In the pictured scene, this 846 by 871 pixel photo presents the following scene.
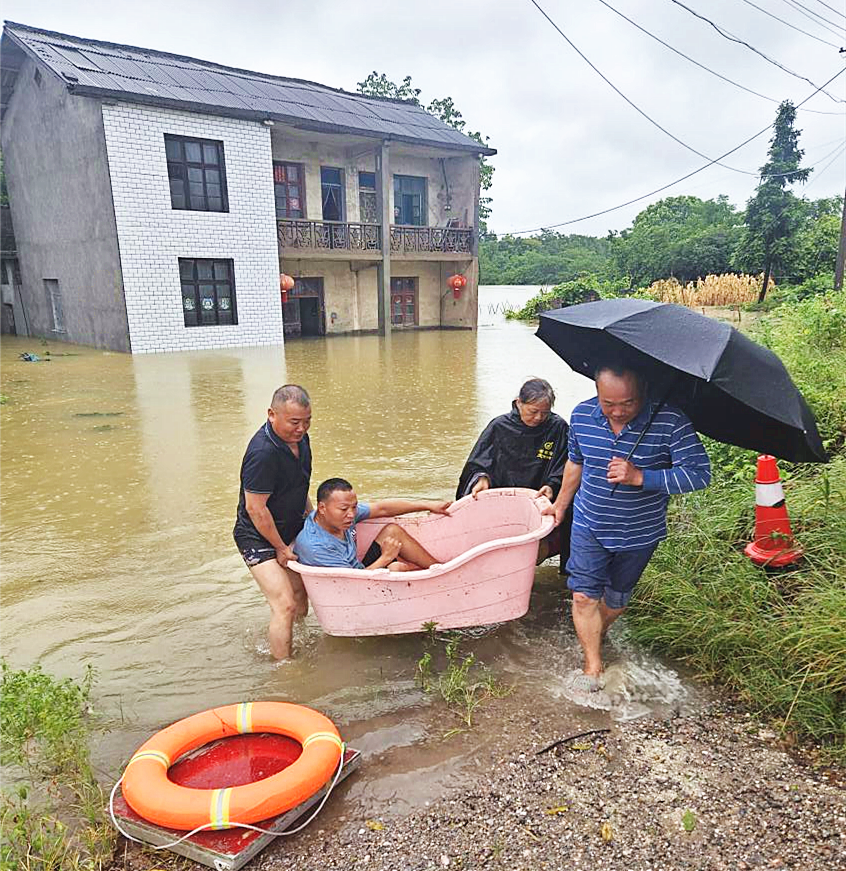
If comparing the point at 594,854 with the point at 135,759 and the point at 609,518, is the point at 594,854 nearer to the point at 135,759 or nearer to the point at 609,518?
the point at 609,518

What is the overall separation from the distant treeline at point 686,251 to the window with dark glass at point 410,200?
38.4ft

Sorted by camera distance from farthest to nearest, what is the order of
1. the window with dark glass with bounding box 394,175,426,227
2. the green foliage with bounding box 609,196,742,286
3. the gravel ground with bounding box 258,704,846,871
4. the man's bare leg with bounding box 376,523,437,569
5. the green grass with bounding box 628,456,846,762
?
the green foliage with bounding box 609,196,742,286 → the window with dark glass with bounding box 394,175,426,227 → the man's bare leg with bounding box 376,523,437,569 → the green grass with bounding box 628,456,846,762 → the gravel ground with bounding box 258,704,846,871

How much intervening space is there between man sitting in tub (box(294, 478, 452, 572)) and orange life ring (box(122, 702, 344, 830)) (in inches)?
34.9

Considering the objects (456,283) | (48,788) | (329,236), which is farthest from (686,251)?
(48,788)

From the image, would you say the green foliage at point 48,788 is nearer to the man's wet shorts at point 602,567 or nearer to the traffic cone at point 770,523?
the man's wet shorts at point 602,567

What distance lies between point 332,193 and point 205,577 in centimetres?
1882

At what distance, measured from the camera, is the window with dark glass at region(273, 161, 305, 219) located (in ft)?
67.0

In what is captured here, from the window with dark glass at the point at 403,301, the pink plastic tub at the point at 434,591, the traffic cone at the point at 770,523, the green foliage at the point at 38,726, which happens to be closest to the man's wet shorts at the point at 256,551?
the pink plastic tub at the point at 434,591

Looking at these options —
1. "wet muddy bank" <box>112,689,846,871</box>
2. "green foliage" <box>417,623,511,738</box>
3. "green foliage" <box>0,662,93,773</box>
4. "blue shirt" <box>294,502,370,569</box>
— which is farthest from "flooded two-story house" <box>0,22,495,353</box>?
"wet muddy bank" <box>112,689,846,871</box>

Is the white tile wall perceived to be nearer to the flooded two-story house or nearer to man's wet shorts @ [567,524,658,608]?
the flooded two-story house

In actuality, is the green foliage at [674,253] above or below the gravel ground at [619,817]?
above

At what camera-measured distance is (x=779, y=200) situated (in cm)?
2477

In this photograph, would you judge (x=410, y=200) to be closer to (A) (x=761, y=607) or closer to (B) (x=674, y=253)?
(B) (x=674, y=253)

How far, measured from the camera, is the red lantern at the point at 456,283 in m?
23.2
